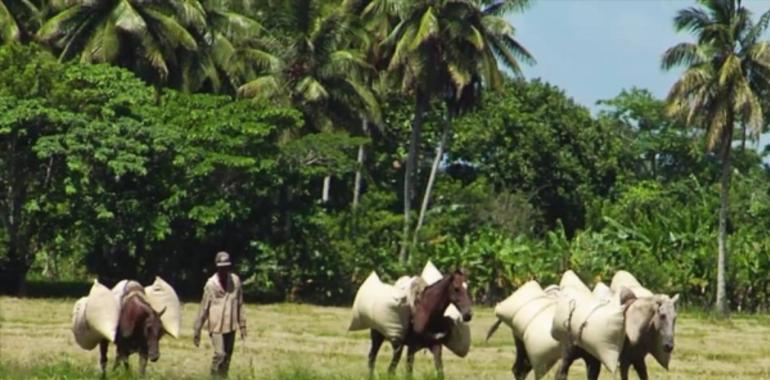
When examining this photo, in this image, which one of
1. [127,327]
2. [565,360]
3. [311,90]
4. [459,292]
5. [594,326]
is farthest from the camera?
[311,90]

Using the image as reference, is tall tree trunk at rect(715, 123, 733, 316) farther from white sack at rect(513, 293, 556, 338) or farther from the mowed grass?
white sack at rect(513, 293, 556, 338)

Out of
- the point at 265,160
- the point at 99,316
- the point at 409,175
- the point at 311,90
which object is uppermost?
the point at 311,90

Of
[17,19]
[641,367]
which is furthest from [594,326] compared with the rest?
[17,19]

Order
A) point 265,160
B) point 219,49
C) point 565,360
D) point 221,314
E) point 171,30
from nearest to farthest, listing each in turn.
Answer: point 565,360 < point 221,314 < point 265,160 < point 171,30 < point 219,49

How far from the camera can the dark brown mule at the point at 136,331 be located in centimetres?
1922

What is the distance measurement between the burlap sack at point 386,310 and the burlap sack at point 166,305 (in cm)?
274

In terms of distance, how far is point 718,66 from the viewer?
1843 inches

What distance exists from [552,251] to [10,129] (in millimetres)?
18371

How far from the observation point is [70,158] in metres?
42.5

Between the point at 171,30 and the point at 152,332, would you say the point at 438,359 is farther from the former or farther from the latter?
the point at 171,30

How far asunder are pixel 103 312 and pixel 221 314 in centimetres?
145

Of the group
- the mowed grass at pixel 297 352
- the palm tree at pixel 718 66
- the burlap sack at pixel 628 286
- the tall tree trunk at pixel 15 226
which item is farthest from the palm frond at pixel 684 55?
the burlap sack at pixel 628 286

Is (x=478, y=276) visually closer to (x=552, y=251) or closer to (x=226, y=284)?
(x=552, y=251)

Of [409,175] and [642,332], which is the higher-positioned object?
[409,175]
